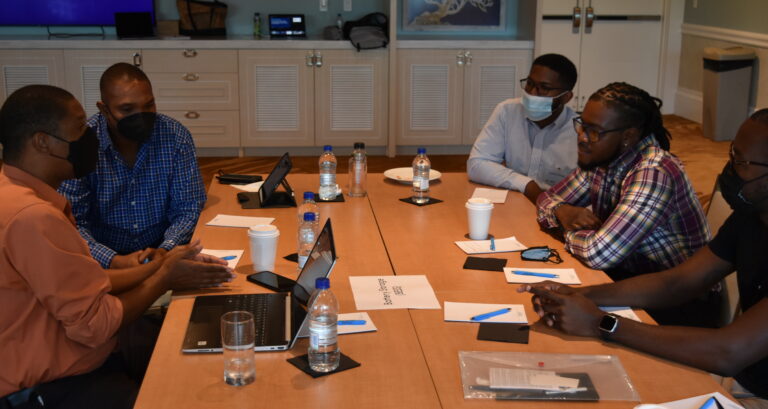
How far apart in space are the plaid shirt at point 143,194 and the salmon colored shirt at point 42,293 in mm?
980

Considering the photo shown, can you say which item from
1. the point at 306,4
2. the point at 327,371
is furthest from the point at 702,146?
the point at 327,371

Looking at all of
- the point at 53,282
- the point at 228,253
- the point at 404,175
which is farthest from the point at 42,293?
the point at 404,175

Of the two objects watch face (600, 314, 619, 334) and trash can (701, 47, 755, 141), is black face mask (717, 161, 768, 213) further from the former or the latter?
trash can (701, 47, 755, 141)

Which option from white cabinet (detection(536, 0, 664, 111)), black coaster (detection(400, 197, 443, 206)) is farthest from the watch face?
white cabinet (detection(536, 0, 664, 111))

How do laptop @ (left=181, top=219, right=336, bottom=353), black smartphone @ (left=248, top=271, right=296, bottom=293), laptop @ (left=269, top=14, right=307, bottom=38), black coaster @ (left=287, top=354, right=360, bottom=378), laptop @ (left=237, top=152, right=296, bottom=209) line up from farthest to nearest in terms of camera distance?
laptop @ (left=269, top=14, right=307, bottom=38) < laptop @ (left=237, top=152, right=296, bottom=209) < black smartphone @ (left=248, top=271, right=296, bottom=293) < laptop @ (left=181, top=219, right=336, bottom=353) < black coaster @ (left=287, top=354, right=360, bottom=378)

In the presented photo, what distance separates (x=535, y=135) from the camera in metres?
3.71

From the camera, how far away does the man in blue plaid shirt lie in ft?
9.55

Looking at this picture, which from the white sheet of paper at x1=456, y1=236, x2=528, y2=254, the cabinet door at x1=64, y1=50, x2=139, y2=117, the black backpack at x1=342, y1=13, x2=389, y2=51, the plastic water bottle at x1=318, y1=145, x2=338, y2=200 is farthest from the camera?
the black backpack at x1=342, y1=13, x2=389, y2=51

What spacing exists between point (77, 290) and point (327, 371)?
613 millimetres

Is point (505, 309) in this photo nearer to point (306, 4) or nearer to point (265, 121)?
point (265, 121)

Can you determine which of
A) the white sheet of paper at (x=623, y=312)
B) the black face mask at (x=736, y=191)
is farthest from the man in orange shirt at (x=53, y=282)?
the black face mask at (x=736, y=191)

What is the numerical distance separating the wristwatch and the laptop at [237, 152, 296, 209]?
1486 mm

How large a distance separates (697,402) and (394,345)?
25.7 inches

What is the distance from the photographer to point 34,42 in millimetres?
6082
